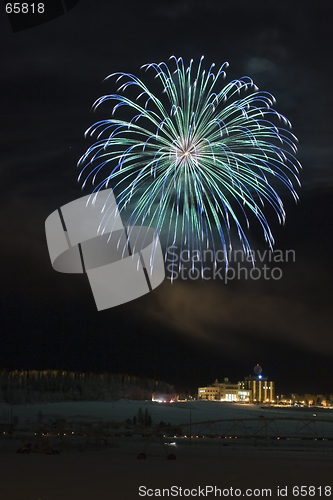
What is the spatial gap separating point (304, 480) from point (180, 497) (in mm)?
8855

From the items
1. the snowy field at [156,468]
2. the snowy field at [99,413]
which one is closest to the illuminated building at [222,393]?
the snowy field at [99,413]

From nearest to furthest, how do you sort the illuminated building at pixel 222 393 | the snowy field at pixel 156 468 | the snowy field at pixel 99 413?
the snowy field at pixel 156 468 → the snowy field at pixel 99 413 → the illuminated building at pixel 222 393

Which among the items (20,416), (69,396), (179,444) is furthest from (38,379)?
(179,444)

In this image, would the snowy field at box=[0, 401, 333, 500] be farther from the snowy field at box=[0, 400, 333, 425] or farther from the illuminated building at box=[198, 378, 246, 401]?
the illuminated building at box=[198, 378, 246, 401]

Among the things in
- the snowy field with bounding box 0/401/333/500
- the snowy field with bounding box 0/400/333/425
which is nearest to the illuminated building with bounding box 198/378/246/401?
the snowy field with bounding box 0/400/333/425

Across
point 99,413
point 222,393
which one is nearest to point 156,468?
point 99,413

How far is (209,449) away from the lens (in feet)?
165

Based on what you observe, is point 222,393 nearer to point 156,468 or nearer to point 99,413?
point 99,413

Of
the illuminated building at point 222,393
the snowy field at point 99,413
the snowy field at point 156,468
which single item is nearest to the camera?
the snowy field at point 156,468

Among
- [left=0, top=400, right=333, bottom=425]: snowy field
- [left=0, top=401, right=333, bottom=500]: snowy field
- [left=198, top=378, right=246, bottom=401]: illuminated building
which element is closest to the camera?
[left=0, top=401, right=333, bottom=500]: snowy field

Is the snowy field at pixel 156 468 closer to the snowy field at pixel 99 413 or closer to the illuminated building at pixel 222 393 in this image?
the snowy field at pixel 99 413

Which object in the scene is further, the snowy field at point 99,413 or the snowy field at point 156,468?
the snowy field at point 99,413

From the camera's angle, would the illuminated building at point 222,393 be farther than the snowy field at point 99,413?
Yes

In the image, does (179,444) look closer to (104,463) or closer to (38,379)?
(104,463)
